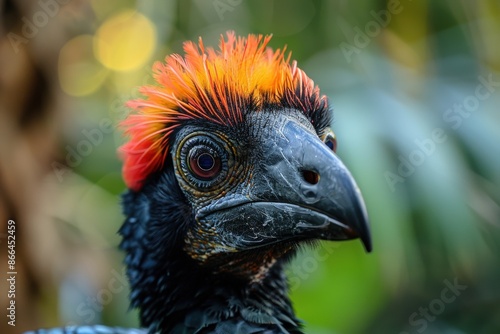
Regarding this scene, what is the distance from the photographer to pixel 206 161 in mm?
1891

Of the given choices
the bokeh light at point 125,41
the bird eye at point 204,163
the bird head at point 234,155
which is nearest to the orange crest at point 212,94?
the bird head at point 234,155

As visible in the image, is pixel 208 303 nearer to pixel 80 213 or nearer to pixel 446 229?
pixel 446 229

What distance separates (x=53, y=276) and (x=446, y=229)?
2.74 metres

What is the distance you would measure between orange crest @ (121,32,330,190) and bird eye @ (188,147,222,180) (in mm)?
117

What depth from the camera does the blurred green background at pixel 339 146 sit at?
11.8ft

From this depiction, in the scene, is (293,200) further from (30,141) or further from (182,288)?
(30,141)

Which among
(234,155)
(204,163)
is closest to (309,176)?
(234,155)

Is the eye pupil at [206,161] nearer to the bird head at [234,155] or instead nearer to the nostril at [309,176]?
the bird head at [234,155]

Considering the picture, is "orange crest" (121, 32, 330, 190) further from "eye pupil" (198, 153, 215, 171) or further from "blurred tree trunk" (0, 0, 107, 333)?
"blurred tree trunk" (0, 0, 107, 333)

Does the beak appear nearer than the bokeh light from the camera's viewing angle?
Yes

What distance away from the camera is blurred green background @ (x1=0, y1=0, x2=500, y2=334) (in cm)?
359

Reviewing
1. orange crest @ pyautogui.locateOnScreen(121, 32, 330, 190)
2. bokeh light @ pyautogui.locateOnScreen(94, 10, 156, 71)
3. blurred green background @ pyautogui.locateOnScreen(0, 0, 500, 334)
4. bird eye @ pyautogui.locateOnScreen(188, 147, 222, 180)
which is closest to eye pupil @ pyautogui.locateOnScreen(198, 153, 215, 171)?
→ bird eye @ pyautogui.locateOnScreen(188, 147, 222, 180)

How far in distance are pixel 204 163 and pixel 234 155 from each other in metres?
0.12

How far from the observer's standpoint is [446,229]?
3.63m
